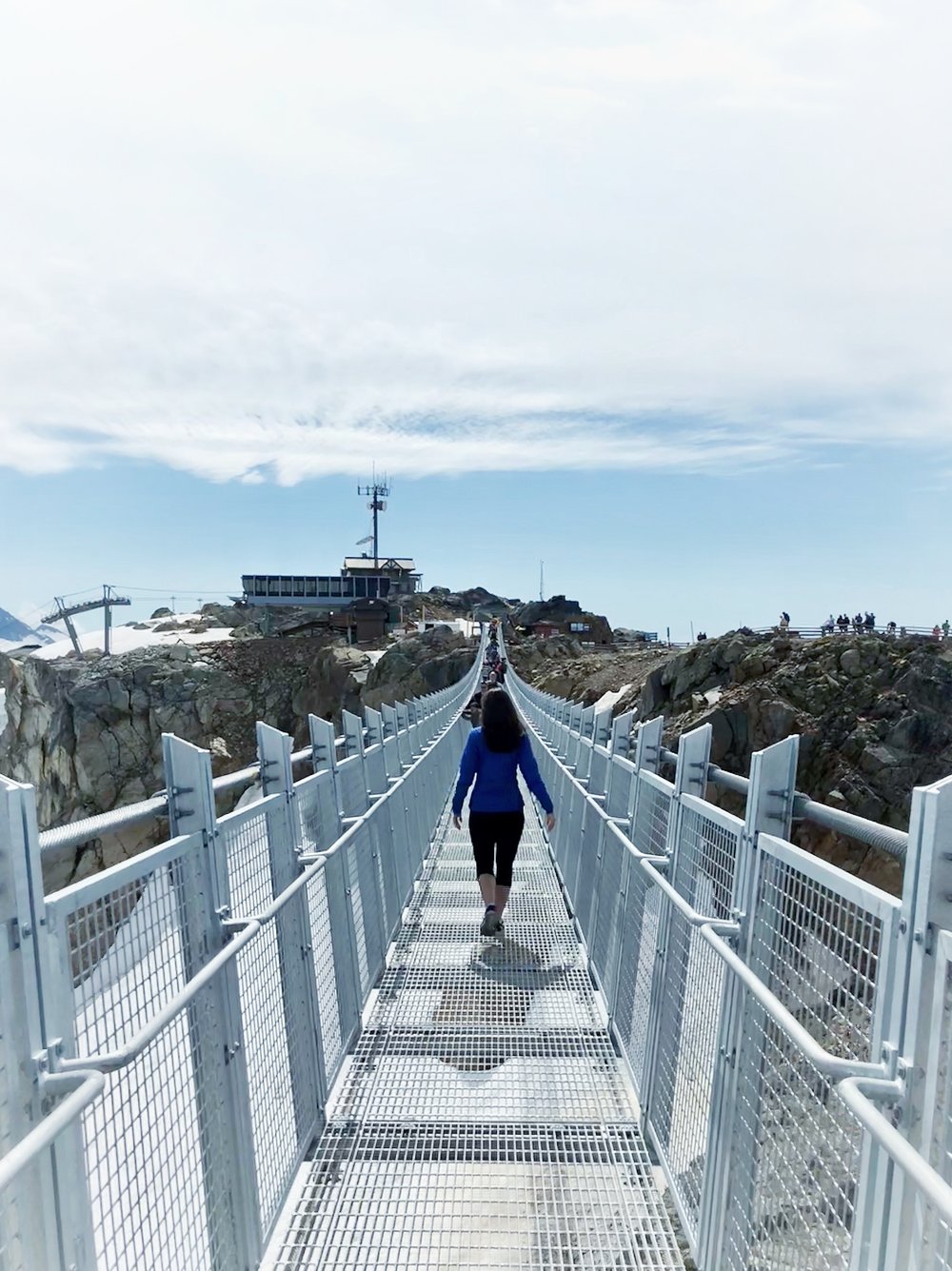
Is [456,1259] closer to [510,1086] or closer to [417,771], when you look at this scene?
[510,1086]

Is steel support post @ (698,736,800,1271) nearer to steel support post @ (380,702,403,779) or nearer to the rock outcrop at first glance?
steel support post @ (380,702,403,779)

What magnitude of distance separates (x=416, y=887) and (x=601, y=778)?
2.18 m

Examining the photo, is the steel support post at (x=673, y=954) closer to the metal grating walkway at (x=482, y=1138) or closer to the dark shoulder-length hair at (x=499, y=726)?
the metal grating walkway at (x=482, y=1138)

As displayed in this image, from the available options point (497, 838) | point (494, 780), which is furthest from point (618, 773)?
point (497, 838)

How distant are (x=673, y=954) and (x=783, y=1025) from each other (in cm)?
153

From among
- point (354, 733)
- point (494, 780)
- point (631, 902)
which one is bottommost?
point (631, 902)

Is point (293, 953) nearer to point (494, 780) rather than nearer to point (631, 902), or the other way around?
point (631, 902)

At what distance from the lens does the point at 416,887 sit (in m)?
7.50

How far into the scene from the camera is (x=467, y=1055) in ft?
14.0

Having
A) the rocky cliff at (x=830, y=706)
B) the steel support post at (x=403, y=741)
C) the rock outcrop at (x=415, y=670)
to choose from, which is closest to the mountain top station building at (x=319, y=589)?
the rock outcrop at (x=415, y=670)

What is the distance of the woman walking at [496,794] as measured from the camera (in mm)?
5535

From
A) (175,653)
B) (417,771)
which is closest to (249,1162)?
(417,771)

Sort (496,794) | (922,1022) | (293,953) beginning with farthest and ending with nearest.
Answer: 1. (496,794)
2. (293,953)
3. (922,1022)

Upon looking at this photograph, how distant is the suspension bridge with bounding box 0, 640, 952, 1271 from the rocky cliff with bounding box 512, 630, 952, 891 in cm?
1889
